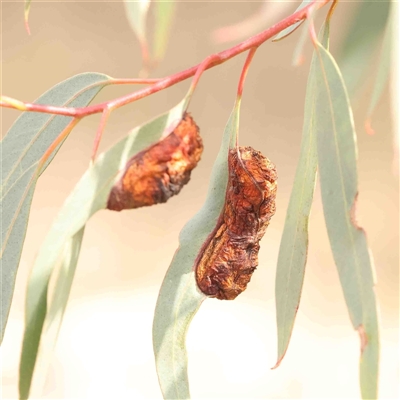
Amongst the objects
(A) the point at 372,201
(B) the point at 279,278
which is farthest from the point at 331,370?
(B) the point at 279,278

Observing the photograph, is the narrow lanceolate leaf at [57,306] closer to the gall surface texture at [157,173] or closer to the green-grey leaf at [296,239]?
the gall surface texture at [157,173]

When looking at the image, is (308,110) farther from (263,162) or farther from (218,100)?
(218,100)

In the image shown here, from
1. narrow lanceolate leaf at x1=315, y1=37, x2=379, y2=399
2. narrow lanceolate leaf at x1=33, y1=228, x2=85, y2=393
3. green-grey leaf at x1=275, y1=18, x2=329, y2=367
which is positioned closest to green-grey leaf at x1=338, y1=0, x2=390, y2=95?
green-grey leaf at x1=275, y1=18, x2=329, y2=367

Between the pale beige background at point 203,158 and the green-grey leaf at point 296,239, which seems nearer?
the green-grey leaf at point 296,239

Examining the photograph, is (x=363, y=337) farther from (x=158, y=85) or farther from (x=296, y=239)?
(x=158, y=85)

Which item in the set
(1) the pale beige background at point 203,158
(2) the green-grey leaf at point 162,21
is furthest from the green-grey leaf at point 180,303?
(1) the pale beige background at point 203,158

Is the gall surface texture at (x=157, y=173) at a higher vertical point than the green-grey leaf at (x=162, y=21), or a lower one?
lower

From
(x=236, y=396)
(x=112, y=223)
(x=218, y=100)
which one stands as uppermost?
(x=218, y=100)
